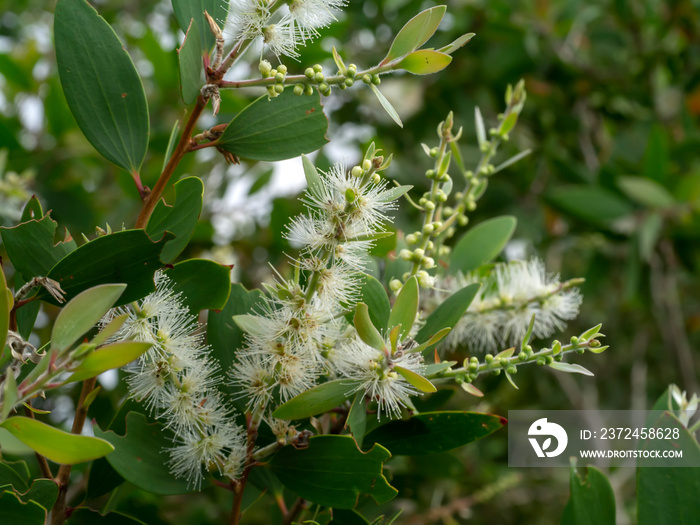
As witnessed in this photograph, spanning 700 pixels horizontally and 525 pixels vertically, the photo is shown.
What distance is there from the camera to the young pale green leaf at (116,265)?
818mm

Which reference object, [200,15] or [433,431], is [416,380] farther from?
[200,15]

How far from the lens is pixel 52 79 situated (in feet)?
7.26

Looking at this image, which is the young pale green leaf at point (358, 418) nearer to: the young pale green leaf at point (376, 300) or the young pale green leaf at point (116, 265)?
the young pale green leaf at point (376, 300)

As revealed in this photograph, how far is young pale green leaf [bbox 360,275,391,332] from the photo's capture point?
0.91 m

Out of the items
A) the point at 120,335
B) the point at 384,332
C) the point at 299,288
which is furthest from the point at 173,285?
the point at 384,332

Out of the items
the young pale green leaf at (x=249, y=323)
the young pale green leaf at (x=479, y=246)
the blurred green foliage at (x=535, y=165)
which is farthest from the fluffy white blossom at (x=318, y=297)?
the blurred green foliage at (x=535, y=165)

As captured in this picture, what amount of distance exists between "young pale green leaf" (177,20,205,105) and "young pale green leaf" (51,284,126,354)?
1.03ft

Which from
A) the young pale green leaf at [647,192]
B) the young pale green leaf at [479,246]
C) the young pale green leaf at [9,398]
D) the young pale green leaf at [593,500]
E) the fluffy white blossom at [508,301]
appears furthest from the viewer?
the young pale green leaf at [647,192]

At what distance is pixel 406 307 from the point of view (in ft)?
2.69

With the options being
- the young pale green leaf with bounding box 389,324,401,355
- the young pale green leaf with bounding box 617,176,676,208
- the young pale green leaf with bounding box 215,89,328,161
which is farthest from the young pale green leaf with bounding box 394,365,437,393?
the young pale green leaf with bounding box 617,176,676,208

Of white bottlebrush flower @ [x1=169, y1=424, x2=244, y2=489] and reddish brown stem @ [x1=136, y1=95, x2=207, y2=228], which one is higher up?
reddish brown stem @ [x1=136, y1=95, x2=207, y2=228]

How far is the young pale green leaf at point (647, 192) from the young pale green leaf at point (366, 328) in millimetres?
1705

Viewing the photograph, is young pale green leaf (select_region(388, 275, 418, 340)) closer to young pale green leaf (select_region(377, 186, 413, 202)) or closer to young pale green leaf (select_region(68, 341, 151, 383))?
young pale green leaf (select_region(377, 186, 413, 202))

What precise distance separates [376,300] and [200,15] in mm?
500
